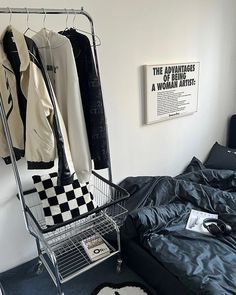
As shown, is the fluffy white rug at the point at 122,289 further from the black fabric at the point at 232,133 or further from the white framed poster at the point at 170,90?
the black fabric at the point at 232,133

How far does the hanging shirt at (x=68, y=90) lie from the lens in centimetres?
129

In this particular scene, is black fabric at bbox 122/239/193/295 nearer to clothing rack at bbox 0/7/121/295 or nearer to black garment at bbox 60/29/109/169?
clothing rack at bbox 0/7/121/295

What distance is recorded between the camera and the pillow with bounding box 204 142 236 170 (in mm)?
2514

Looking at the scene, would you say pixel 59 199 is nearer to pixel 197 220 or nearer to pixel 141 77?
pixel 197 220

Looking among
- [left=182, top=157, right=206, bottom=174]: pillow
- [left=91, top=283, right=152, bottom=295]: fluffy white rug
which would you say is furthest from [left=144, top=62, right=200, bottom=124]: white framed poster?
[left=91, top=283, right=152, bottom=295]: fluffy white rug

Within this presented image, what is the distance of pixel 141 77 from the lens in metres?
2.11

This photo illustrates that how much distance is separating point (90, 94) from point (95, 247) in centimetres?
100

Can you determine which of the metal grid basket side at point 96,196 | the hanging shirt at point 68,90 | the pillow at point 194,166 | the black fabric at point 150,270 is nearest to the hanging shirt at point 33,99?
the hanging shirt at point 68,90

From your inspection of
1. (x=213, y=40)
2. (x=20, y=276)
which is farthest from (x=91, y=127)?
(x=213, y=40)

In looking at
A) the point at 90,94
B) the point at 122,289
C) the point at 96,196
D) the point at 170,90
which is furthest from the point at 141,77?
the point at 122,289

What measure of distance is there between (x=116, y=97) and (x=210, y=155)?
1.32m

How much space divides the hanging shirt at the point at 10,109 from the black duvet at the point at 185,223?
849 mm

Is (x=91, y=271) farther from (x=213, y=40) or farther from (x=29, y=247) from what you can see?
(x=213, y=40)

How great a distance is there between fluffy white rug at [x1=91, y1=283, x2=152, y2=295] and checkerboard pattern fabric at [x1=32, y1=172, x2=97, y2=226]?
18.8 inches
